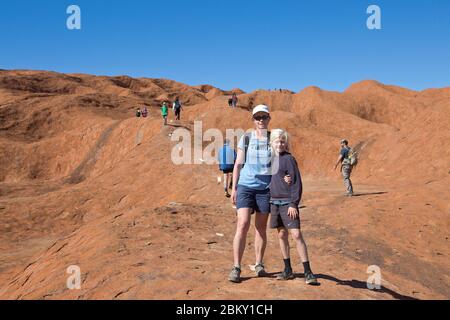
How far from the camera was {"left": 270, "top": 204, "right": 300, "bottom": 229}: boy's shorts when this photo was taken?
426 cm

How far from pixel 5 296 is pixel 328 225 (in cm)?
720

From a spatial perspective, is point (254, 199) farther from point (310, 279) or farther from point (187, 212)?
point (187, 212)

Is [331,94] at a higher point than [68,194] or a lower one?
higher

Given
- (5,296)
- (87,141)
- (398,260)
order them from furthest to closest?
1. (87,141)
2. (398,260)
3. (5,296)

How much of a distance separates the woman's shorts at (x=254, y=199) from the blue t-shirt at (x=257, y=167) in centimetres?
5

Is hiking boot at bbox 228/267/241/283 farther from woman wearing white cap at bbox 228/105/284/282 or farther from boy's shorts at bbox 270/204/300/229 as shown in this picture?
boy's shorts at bbox 270/204/300/229

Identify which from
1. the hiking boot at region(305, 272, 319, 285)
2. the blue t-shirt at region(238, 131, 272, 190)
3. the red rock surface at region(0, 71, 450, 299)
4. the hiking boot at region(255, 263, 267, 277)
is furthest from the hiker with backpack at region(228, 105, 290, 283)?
the hiking boot at region(305, 272, 319, 285)

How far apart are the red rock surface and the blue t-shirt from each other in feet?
4.06

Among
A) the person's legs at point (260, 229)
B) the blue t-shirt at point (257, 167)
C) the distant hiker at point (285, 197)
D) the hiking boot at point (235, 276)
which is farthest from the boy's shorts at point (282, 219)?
the hiking boot at point (235, 276)

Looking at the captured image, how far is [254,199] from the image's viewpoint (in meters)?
4.43

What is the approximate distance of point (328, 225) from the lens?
9031 mm

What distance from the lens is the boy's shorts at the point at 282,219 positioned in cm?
426

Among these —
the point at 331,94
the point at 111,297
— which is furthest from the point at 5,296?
the point at 331,94
